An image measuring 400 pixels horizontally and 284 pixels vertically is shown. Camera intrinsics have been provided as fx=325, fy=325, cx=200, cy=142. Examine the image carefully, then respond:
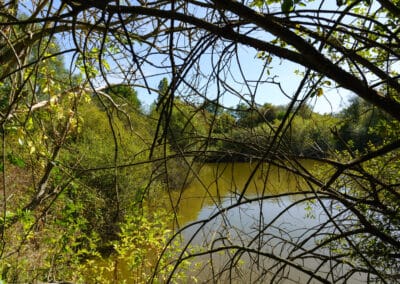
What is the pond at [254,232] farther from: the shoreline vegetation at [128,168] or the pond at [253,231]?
the shoreline vegetation at [128,168]

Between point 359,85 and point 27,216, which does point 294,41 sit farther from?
→ point 27,216

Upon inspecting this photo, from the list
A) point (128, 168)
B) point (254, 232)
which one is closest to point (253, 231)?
point (254, 232)

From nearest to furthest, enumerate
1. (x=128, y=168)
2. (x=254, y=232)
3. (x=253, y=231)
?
1. (x=253, y=231)
2. (x=254, y=232)
3. (x=128, y=168)

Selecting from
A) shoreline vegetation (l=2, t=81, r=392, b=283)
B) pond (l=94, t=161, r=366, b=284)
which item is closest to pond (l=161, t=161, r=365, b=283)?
pond (l=94, t=161, r=366, b=284)

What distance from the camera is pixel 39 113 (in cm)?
218

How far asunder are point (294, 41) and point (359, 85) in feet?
0.56

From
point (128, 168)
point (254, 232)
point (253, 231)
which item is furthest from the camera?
point (128, 168)

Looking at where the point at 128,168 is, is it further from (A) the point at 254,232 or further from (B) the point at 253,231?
(B) the point at 253,231

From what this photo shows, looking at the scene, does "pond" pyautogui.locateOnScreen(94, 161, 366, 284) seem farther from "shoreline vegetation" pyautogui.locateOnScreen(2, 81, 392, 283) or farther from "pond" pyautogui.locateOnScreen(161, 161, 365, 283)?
"shoreline vegetation" pyautogui.locateOnScreen(2, 81, 392, 283)

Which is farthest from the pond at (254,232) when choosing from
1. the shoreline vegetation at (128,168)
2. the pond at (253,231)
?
the shoreline vegetation at (128,168)

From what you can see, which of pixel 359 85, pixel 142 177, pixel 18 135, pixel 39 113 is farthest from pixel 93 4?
pixel 142 177

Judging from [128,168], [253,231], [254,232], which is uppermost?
[128,168]

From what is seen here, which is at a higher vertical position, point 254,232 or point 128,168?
point 128,168

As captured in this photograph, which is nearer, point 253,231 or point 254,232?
point 253,231
